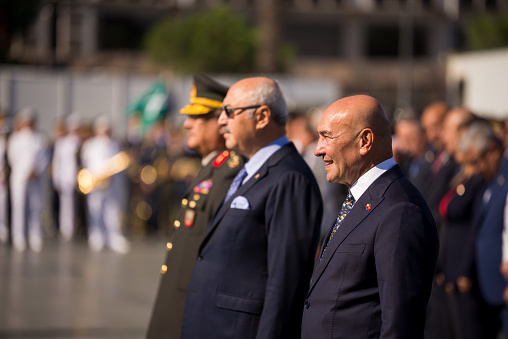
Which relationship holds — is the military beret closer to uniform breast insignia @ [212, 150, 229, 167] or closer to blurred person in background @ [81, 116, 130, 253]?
uniform breast insignia @ [212, 150, 229, 167]

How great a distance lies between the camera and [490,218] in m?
6.21

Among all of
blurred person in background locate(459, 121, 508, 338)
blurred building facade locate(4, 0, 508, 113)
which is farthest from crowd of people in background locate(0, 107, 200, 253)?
blurred building facade locate(4, 0, 508, 113)

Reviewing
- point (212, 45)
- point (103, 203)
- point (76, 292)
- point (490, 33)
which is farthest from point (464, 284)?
point (212, 45)

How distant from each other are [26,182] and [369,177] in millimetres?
12673

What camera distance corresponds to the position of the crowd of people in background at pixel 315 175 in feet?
21.2

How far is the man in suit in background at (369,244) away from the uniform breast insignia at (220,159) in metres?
1.72

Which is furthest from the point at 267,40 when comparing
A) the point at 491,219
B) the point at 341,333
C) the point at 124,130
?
the point at 341,333

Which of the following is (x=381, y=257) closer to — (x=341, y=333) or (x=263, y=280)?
(x=341, y=333)

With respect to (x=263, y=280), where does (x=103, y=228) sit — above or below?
below

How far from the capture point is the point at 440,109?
28.1ft

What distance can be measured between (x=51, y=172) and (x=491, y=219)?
1281 cm

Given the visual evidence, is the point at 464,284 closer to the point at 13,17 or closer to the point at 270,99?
the point at 270,99

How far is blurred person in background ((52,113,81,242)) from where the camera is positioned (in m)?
16.3

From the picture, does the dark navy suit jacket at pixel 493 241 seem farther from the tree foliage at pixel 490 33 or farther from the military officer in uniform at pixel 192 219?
the tree foliage at pixel 490 33
